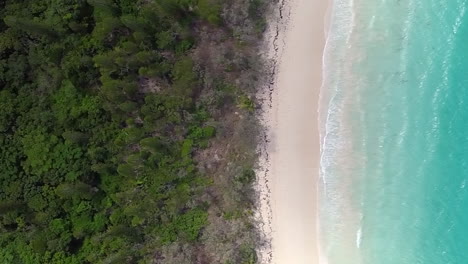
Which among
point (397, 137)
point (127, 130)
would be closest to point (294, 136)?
point (397, 137)

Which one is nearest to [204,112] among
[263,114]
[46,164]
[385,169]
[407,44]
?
[263,114]

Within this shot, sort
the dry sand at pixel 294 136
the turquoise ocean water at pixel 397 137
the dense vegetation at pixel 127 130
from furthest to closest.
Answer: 1. the dry sand at pixel 294 136
2. the turquoise ocean water at pixel 397 137
3. the dense vegetation at pixel 127 130

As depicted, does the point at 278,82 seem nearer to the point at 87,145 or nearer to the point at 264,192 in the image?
the point at 264,192

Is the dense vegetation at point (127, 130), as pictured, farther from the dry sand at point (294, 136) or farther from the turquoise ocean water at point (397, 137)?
the turquoise ocean water at point (397, 137)

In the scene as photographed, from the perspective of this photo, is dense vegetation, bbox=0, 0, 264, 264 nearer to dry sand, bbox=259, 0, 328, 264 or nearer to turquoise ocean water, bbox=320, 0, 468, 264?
dry sand, bbox=259, 0, 328, 264

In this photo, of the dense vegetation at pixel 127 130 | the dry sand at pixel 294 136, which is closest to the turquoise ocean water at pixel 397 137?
the dry sand at pixel 294 136

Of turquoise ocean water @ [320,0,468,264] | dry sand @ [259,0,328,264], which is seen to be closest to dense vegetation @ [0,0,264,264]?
dry sand @ [259,0,328,264]

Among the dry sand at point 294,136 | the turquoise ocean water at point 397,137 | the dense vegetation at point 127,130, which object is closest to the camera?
the dense vegetation at point 127,130
